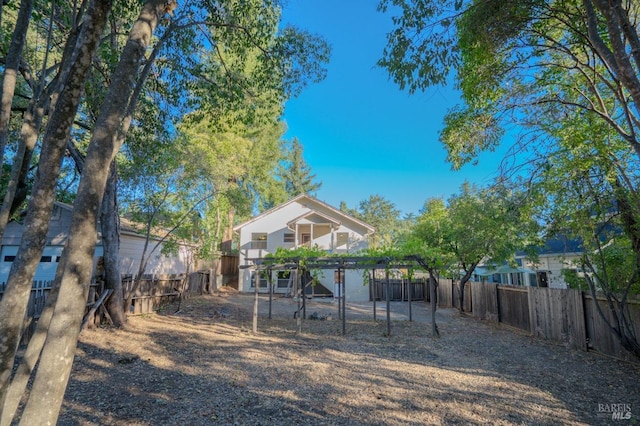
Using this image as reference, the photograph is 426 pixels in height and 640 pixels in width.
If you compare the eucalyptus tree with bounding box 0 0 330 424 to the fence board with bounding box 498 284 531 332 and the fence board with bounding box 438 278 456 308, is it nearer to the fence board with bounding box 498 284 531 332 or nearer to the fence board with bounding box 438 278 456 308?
the fence board with bounding box 498 284 531 332

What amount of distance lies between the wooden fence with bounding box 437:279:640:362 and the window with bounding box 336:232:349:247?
9614 mm

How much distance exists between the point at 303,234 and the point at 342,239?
2.83 metres

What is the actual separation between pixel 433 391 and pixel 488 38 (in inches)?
223

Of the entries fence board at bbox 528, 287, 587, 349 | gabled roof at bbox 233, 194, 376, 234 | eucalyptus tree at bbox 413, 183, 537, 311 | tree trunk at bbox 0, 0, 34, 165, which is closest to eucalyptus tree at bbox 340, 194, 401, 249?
gabled roof at bbox 233, 194, 376, 234

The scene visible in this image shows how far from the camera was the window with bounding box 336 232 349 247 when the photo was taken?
21.2 metres

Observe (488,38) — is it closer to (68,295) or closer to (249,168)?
(68,295)

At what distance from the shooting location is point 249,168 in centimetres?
2367

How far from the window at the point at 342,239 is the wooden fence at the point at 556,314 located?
378 inches

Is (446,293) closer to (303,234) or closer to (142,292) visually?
(303,234)

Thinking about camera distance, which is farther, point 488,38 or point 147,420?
point 488,38

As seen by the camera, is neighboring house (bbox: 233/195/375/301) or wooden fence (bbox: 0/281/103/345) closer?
wooden fence (bbox: 0/281/103/345)

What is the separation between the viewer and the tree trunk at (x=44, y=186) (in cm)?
265

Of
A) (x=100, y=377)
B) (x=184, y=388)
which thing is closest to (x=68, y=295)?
(x=184, y=388)

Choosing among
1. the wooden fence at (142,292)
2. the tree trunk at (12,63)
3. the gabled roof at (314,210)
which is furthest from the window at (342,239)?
the tree trunk at (12,63)
